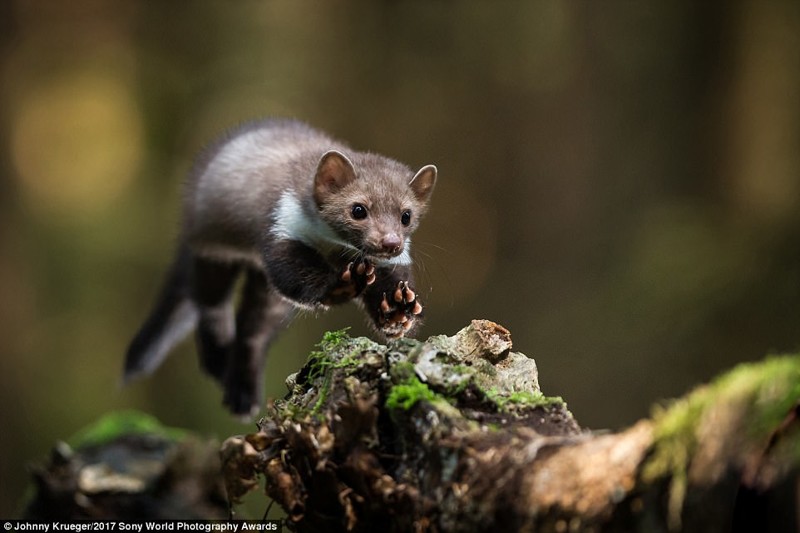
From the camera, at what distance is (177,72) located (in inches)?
488

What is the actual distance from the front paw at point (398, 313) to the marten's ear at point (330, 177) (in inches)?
28.8

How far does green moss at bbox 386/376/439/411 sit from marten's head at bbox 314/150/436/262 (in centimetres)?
180

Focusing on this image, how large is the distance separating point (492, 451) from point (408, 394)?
0.40 m

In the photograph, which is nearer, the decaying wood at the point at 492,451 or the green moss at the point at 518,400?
the decaying wood at the point at 492,451

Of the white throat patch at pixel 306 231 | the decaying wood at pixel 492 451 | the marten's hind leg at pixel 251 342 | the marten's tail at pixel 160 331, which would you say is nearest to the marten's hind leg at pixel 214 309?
the marten's hind leg at pixel 251 342

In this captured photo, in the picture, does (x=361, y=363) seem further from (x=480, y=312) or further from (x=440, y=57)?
(x=440, y=57)

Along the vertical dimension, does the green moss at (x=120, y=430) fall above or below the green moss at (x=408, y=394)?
below

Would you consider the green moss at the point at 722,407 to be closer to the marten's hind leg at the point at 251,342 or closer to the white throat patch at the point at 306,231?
the white throat patch at the point at 306,231

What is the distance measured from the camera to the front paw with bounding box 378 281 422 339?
173 inches

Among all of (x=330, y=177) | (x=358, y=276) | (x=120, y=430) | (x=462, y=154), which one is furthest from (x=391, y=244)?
(x=462, y=154)

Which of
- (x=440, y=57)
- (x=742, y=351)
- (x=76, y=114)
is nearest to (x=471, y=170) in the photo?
(x=440, y=57)

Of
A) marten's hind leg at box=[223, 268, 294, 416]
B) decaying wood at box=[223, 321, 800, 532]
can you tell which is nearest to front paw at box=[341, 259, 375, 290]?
decaying wood at box=[223, 321, 800, 532]

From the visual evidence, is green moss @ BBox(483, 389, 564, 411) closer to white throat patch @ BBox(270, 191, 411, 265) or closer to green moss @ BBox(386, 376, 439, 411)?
green moss @ BBox(386, 376, 439, 411)

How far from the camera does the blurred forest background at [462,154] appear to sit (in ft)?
36.9
